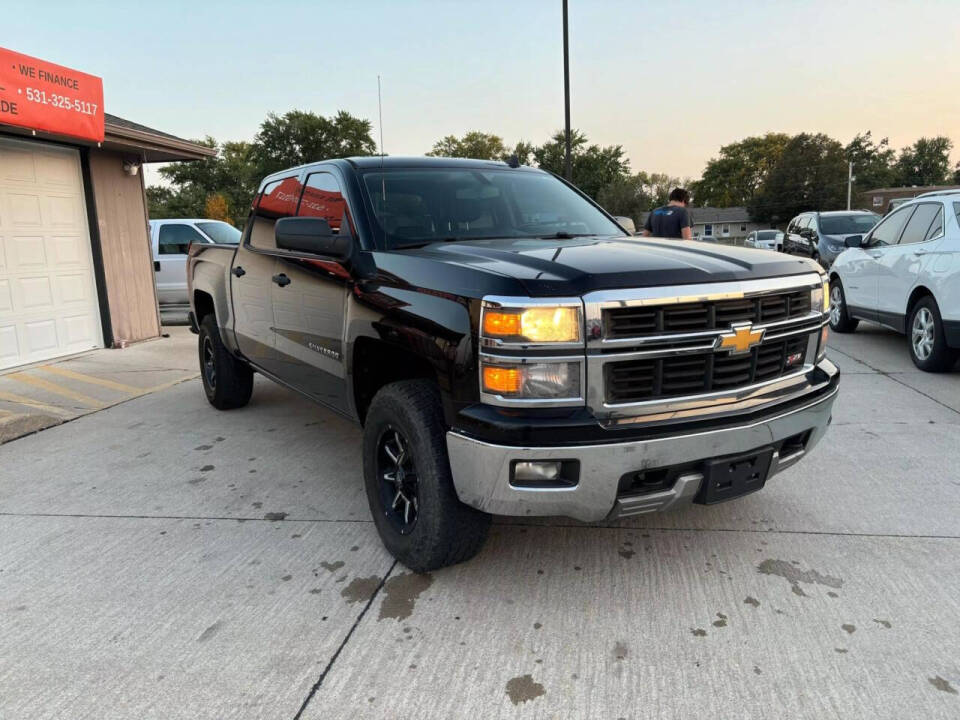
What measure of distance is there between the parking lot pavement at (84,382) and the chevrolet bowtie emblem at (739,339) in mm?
5476

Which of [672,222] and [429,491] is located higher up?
[672,222]

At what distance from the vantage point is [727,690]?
7.34 ft

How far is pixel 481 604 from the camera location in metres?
2.80

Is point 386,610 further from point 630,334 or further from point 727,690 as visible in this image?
point 630,334

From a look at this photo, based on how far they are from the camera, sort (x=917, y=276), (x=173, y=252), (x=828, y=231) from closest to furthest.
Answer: (x=917, y=276) → (x=173, y=252) → (x=828, y=231)

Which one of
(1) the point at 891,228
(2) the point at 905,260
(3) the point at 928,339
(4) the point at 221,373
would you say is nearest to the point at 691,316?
(4) the point at 221,373

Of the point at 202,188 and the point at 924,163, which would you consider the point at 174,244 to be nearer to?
the point at 202,188

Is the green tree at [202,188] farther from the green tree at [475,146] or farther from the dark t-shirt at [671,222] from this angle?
the dark t-shirt at [671,222]

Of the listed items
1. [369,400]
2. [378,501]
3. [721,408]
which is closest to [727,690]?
[721,408]

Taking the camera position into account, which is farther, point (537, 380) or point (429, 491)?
point (429, 491)

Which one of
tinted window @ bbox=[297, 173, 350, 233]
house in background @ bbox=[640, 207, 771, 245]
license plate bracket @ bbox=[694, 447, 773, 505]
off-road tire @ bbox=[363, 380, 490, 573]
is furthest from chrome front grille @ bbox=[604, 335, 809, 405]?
house in background @ bbox=[640, 207, 771, 245]

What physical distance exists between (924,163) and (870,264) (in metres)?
105

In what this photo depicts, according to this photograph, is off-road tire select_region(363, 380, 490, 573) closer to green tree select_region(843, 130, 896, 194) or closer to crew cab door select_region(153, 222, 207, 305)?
crew cab door select_region(153, 222, 207, 305)

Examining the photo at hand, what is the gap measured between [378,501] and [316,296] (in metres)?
1.22
